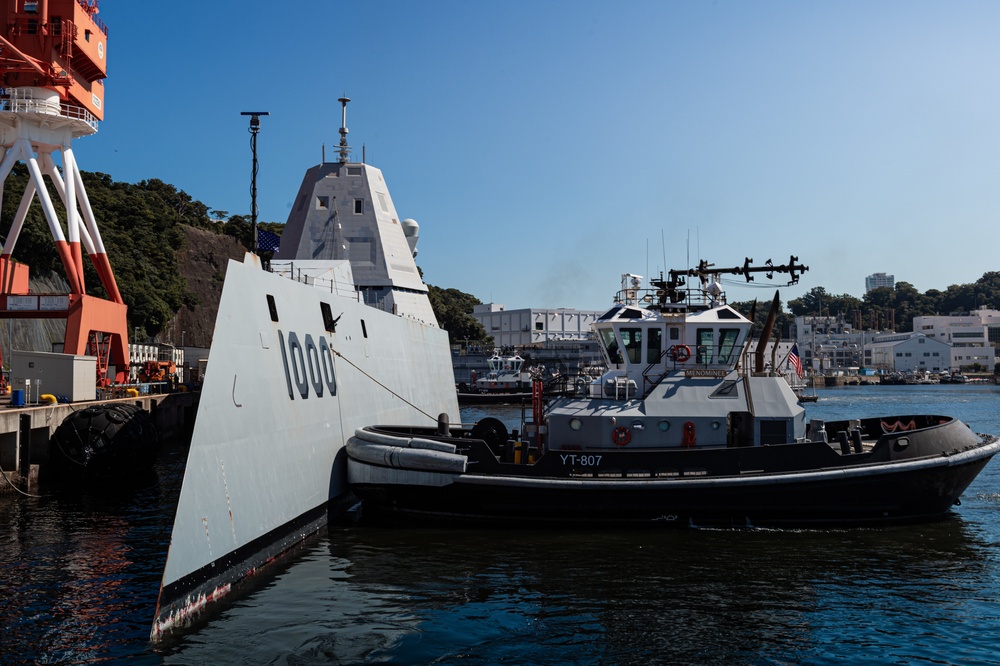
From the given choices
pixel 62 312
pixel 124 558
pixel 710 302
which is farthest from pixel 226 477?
pixel 62 312

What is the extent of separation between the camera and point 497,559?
12.1 metres

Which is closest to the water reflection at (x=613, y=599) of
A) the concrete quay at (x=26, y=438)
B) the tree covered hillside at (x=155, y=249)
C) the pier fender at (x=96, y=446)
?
the pier fender at (x=96, y=446)

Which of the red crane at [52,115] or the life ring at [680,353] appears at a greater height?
the red crane at [52,115]

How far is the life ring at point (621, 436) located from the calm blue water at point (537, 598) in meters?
1.82

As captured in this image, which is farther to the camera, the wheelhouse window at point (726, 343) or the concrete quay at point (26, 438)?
the concrete quay at point (26, 438)

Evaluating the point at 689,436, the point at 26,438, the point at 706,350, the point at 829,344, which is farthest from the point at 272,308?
the point at 829,344

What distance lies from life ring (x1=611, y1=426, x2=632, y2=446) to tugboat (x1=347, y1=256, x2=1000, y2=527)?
2 centimetres

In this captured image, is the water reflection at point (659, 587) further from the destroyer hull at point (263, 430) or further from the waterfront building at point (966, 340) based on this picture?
the waterfront building at point (966, 340)

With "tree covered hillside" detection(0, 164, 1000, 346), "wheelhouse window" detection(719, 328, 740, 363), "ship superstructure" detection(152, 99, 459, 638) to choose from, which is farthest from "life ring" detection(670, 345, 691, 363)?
"tree covered hillside" detection(0, 164, 1000, 346)

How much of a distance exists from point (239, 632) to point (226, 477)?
215cm

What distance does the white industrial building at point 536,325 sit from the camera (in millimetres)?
104000

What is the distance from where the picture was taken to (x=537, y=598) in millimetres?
10180

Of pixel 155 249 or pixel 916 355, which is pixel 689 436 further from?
pixel 916 355

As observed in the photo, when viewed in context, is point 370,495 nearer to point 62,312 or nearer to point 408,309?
point 408,309
